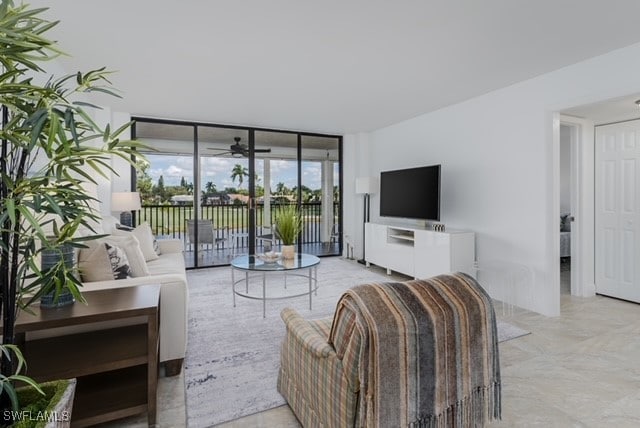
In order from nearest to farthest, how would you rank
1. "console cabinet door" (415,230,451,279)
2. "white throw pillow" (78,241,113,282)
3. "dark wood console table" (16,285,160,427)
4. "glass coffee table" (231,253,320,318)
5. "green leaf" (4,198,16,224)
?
"green leaf" (4,198,16,224)
"dark wood console table" (16,285,160,427)
"white throw pillow" (78,241,113,282)
"glass coffee table" (231,253,320,318)
"console cabinet door" (415,230,451,279)

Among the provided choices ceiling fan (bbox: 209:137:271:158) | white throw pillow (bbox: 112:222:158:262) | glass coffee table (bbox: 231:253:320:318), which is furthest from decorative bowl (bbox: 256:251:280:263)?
ceiling fan (bbox: 209:137:271:158)

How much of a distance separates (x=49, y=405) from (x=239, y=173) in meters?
4.78

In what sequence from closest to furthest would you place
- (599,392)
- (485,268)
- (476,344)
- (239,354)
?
(476,344)
(599,392)
(239,354)
(485,268)

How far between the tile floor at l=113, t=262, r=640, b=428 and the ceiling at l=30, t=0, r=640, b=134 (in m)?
2.37

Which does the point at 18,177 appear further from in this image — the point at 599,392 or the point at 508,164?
the point at 508,164

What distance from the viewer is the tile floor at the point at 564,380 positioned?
1744mm

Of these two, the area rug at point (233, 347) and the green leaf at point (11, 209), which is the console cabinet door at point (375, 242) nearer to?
the area rug at point (233, 347)

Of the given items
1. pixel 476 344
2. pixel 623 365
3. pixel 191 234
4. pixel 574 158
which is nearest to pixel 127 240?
pixel 476 344

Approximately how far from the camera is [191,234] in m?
5.41

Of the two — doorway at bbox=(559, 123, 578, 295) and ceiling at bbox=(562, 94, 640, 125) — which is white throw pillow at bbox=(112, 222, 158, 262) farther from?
doorway at bbox=(559, 123, 578, 295)

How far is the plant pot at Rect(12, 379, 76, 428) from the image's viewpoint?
103 centimetres

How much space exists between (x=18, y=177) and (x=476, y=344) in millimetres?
1690

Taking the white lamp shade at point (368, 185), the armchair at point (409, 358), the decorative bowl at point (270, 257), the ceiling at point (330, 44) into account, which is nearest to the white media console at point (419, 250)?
the white lamp shade at point (368, 185)

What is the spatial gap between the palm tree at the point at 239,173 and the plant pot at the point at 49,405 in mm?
4617
